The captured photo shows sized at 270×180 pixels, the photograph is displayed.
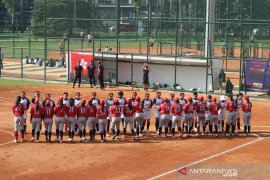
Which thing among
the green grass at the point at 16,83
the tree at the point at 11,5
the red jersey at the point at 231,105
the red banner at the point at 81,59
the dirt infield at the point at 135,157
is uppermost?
the tree at the point at 11,5

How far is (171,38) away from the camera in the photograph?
53.2 metres

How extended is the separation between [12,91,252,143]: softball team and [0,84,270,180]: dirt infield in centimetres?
58

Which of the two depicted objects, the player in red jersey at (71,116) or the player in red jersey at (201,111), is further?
the player in red jersey at (201,111)

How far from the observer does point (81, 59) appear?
42438mm

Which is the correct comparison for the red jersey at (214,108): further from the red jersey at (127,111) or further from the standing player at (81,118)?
the standing player at (81,118)

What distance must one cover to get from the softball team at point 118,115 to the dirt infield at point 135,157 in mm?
576

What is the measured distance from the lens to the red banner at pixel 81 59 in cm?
4209

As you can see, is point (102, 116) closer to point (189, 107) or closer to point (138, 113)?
point (138, 113)

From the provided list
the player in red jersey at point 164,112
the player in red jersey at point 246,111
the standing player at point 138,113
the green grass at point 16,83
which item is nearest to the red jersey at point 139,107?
the standing player at point 138,113

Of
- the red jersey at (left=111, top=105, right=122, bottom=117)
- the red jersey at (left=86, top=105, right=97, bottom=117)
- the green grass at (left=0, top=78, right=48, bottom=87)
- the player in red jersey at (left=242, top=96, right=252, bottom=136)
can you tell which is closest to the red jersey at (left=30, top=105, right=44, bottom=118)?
the red jersey at (left=86, top=105, right=97, bottom=117)

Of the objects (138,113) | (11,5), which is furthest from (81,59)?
(11,5)

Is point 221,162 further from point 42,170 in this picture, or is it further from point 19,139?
point 19,139

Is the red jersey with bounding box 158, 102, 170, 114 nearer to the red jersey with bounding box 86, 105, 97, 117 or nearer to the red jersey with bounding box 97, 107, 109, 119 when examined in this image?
the red jersey with bounding box 97, 107, 109, 119

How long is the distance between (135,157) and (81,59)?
885 inches
